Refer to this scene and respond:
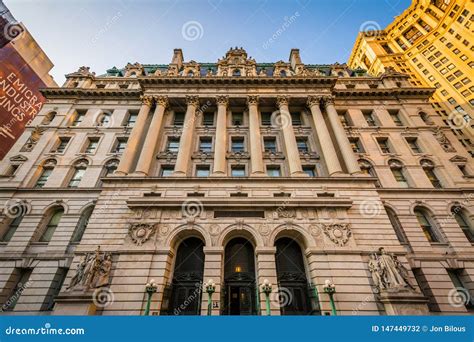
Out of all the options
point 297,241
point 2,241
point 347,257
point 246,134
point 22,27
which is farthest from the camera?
point 22,27

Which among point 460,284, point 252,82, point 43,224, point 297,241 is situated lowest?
point 460,284

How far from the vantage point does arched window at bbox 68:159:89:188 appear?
20730 millimetres

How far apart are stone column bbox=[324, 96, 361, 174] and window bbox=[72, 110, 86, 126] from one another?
28.3 m

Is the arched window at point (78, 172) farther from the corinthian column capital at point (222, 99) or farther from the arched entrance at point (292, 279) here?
the arched entrance at point (292, 279)

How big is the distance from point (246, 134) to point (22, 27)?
40.8 metres

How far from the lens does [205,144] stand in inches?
886

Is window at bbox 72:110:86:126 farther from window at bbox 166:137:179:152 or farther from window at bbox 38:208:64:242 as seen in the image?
window at bbox 166:137:179:152

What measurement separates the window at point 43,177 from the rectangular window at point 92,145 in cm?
367

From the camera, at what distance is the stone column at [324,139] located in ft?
61.9

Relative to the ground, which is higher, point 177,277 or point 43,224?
point 43,224

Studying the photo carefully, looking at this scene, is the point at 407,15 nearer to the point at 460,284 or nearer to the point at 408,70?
the point at 408,70

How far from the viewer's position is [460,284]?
1595 centimetres

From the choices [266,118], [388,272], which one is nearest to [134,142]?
[266,118]

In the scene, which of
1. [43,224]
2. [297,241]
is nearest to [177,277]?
[297,241]
